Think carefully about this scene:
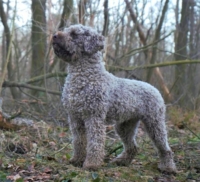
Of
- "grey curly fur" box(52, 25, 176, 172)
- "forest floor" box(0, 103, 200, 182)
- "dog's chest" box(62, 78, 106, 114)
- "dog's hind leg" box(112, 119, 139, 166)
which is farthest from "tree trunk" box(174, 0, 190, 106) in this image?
"dog's chest" box(62, 78, 106, 114)

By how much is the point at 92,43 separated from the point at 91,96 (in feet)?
2.08

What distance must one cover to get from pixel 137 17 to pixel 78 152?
7.29 metres

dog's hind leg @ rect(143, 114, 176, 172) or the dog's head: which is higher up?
the dog's head

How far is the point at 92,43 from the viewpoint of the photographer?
471 cm

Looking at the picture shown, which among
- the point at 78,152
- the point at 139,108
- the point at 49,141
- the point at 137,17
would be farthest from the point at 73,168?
the point at 137,17

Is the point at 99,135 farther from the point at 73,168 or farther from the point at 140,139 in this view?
the point at 140,139

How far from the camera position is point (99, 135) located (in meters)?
4.73

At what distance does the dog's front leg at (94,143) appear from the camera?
185 inches

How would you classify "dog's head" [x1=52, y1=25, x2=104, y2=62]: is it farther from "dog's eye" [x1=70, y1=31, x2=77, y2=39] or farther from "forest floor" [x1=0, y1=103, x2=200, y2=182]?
"forest floor" [x1=0, y1=103, x2=200, y2=182]

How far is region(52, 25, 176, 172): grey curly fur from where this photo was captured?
15.4 ft

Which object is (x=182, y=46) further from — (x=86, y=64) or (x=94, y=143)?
(x=94, y=143)

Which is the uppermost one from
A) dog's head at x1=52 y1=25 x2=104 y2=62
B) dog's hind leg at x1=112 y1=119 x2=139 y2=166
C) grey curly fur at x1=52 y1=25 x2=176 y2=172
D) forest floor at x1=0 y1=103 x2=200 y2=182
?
dog's head at x1=52 y1=25 x2=104 y2=62

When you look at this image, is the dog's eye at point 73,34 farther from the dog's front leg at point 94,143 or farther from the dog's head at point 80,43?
the dog's front leg at point 94,143

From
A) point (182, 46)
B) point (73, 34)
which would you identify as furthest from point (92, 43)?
point (182, 46)
